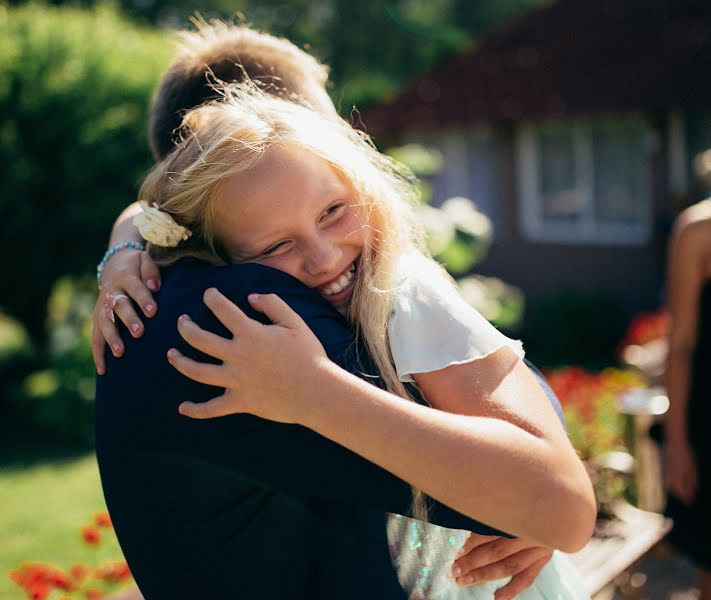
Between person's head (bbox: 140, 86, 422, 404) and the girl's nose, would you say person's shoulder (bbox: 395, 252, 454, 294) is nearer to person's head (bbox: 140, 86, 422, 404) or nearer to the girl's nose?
person's head (bbox: 140, 86, 422, 404)

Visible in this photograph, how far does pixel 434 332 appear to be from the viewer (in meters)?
1.38

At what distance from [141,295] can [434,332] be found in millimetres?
542

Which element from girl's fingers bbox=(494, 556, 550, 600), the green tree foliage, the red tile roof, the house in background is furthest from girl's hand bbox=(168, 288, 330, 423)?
the green tree foliage

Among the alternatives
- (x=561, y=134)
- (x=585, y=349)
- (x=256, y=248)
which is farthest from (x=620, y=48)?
(x=256, y=248)

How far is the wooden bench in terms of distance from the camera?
3.51 meters

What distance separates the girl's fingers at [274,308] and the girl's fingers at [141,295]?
21cm

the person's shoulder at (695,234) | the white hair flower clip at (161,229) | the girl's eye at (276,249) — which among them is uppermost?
the white hair flower clip at (161,229)

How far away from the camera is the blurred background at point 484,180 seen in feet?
27.8

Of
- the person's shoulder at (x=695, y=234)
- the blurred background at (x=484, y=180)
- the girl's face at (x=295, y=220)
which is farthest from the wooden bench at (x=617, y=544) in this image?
the girl's face at (x=295, y=220)

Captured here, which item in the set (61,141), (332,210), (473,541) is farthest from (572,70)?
(473,541)

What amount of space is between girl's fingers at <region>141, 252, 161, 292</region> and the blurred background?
418 centimetres

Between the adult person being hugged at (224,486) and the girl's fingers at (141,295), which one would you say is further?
the girl's fingers at (141,295)

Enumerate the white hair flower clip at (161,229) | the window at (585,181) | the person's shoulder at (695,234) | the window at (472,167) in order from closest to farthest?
1. the white hair flower clip at (161,229)
2. the person's shoulder at (695,234)
3. the window at (585,181)
4. the window at (472,167)

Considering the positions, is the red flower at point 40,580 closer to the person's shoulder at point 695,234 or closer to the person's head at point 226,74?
the person's head at point 226,74
